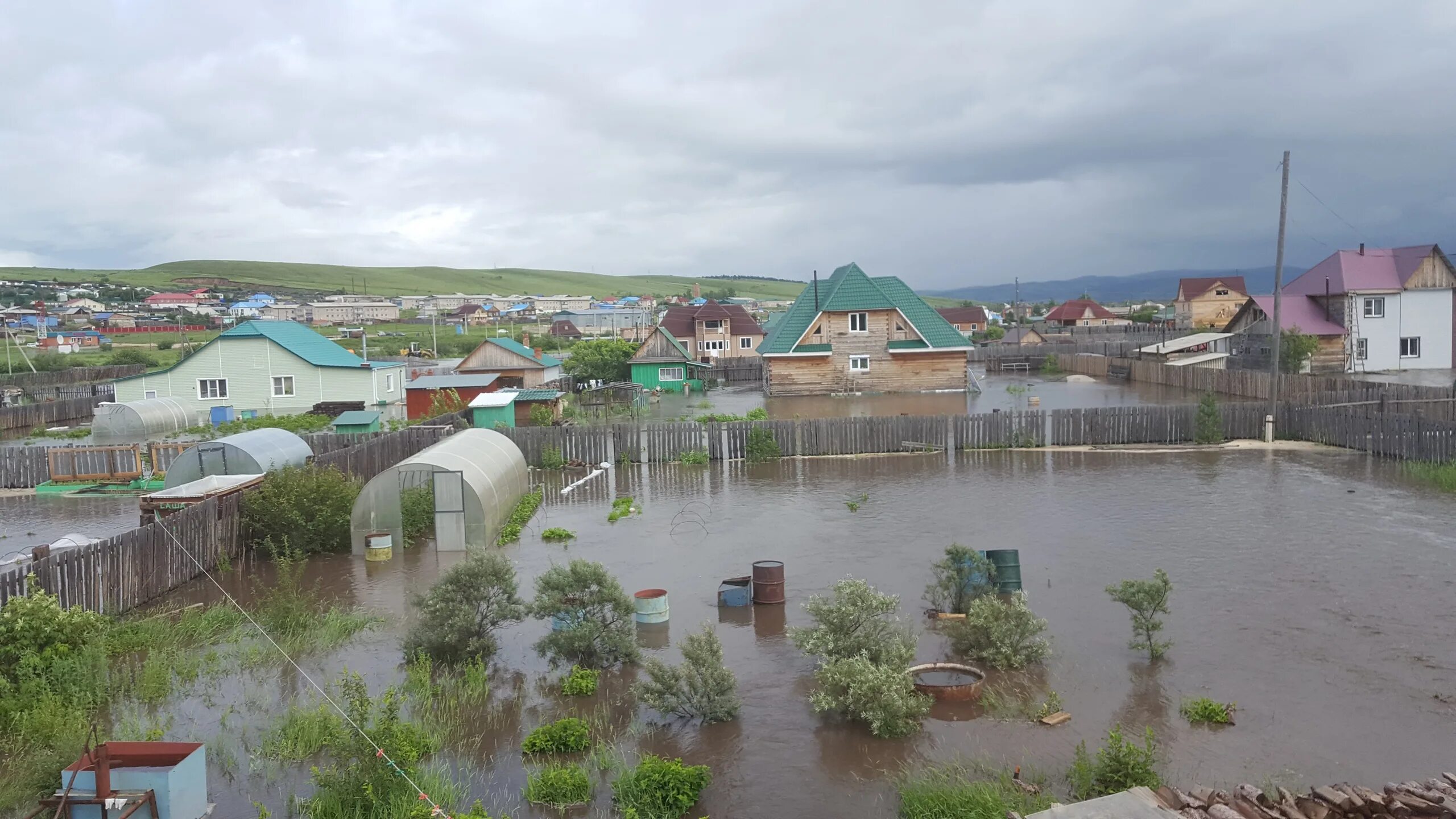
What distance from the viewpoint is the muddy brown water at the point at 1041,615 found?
30.9 feet

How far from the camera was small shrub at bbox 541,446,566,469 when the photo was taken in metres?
27.8

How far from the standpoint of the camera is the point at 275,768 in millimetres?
9617

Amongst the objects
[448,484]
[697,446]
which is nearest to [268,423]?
[697,446]

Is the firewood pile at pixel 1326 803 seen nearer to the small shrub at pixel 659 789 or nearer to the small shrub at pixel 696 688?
the small shrub at pixel 659 789

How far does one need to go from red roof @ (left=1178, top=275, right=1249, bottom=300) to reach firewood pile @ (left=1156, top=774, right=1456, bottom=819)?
103 m

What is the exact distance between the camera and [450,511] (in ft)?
60.0

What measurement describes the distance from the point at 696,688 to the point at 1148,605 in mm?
5781

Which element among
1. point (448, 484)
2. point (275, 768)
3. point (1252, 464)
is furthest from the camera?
point (1252, 464)

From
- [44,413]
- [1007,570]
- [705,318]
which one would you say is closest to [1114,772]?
[1007,570]

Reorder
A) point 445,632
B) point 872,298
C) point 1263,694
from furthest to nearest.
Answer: point 872,298 → point 445,632 → point 1263,694

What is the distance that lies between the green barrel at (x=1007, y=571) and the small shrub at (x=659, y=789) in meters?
6.42

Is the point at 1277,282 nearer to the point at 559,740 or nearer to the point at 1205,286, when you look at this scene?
the point at 559,740

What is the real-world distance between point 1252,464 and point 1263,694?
1641cm

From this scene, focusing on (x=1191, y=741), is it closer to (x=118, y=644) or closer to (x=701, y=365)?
(x=118, y=644)
